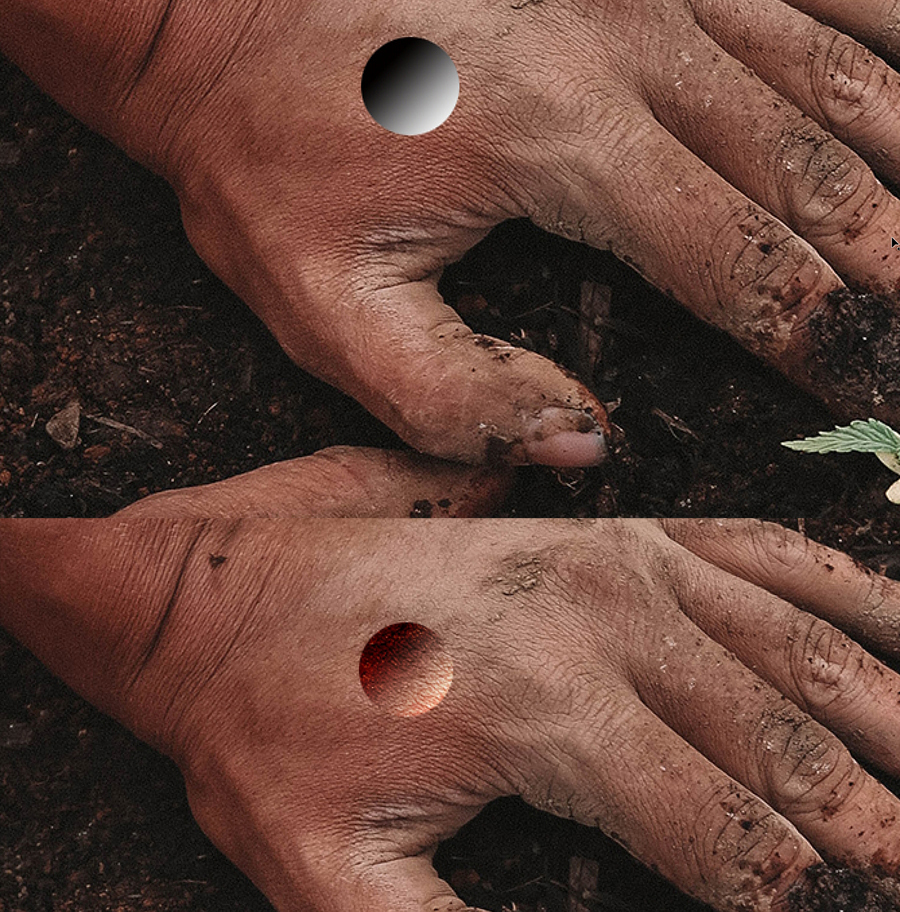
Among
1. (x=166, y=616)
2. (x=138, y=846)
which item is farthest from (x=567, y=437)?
(x=138, y=846)

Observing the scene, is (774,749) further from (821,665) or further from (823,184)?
(823,184)

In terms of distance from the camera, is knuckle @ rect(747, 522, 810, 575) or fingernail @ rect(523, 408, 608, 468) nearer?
fingernail @ rect(523, 408, 608, 468)

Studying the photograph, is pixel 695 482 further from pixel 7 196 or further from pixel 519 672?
pixel 7 196

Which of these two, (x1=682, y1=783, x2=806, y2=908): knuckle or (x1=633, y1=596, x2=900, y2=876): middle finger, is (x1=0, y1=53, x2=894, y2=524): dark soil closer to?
(x1=633, y1=596, x2=900, y2=876): middle finger

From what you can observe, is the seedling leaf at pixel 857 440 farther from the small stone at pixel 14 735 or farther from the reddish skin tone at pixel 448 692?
the small stone at pixel 14 735

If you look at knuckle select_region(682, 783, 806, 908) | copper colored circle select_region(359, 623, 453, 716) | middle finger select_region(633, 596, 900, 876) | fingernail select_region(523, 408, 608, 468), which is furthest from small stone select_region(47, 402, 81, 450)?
knuckle select_region(682, 783, 806, 908)

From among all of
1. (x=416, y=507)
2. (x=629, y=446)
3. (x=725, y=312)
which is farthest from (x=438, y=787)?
(x=725, y=312)
